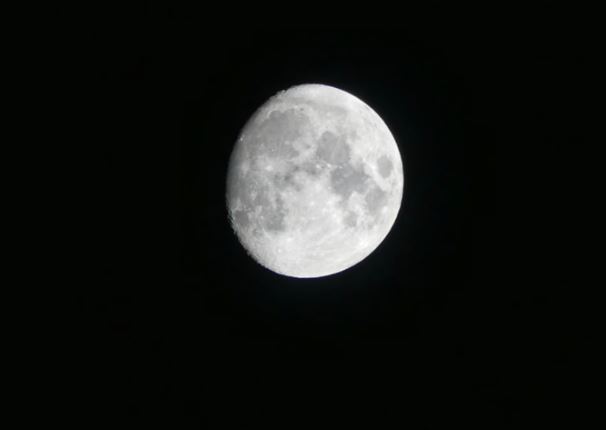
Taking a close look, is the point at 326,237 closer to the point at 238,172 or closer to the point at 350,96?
the point at 238,172

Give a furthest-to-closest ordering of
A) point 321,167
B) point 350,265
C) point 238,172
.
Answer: point 350,265
point 238,172
point 321,167

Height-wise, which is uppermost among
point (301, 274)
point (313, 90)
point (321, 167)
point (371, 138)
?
point (313, 90)

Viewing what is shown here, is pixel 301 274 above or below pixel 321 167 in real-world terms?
below

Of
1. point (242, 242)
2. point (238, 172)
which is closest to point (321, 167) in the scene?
point (238, 172)

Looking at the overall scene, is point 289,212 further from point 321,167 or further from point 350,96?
point 350,96

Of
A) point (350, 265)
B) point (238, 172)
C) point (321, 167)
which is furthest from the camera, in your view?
point (350, 265)

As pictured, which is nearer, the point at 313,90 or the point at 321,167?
the point at 321,167

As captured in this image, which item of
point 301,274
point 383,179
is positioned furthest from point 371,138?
point 301,274
